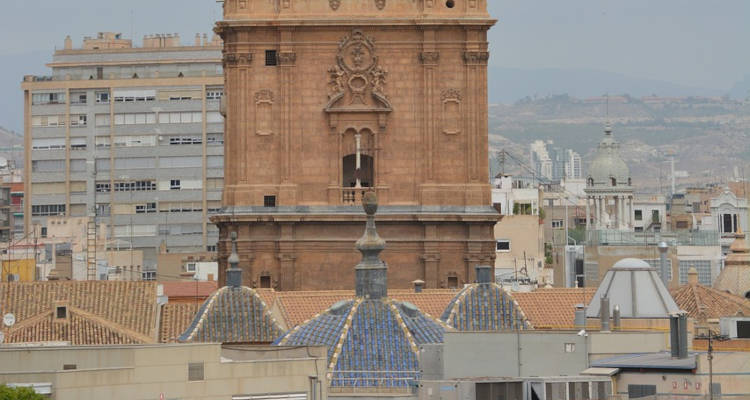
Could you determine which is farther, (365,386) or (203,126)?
(203,126)

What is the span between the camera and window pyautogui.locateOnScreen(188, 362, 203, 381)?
5625 centimetres

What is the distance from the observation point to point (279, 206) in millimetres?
93062

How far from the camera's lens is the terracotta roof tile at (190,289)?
115144 mm

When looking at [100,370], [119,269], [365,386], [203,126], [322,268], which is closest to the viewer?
[100,370]

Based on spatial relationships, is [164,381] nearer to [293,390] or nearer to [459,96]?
[293,390]

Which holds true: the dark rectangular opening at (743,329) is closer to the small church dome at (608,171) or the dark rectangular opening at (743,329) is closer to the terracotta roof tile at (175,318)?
the terracotta roof tile at (175,318)

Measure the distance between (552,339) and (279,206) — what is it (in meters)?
30.9

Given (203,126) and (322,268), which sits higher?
(203,126)

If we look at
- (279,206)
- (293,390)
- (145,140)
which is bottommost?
(293,390)

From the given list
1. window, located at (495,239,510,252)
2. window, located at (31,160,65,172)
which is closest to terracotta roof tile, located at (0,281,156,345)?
window, located at (495,239,510,252)

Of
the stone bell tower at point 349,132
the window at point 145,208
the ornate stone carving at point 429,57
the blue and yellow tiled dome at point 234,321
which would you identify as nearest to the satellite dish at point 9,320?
the blue and yellow tiled dome at point 234,321

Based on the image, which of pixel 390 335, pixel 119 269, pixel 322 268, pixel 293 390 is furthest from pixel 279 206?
pixel 119 269

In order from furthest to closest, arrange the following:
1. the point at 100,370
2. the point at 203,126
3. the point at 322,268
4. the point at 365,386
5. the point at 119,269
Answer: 1. the point at 203,126
2. the point at 119,269
3. the point at 322,268
4. the point at 365,386
5. the point at 100,370

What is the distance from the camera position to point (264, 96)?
92875mm
